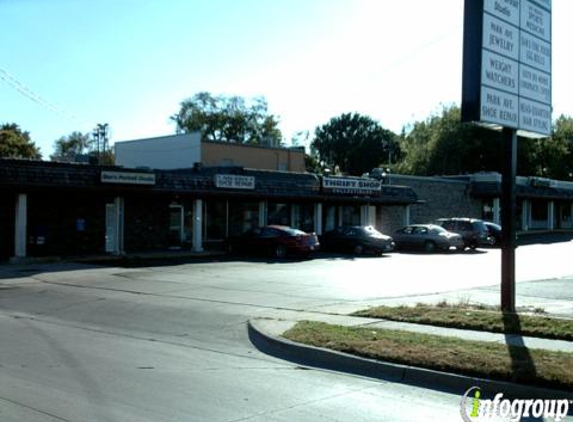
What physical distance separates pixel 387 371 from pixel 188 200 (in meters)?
26.2

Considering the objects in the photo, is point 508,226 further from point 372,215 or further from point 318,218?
point 372,215

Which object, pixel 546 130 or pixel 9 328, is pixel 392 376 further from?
pixel 546 130

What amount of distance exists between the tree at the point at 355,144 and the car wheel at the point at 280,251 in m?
69.8

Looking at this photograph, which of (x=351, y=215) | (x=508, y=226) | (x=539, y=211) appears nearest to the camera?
(x=508, y=226)

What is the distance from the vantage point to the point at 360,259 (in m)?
29.9

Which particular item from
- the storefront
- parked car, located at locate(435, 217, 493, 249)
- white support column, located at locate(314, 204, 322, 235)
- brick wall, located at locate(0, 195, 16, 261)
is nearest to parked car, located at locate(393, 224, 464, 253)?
parked car, located at locate(435, 217, 493, 249)

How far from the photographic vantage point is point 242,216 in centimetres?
3669

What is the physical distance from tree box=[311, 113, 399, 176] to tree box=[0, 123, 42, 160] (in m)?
43.2

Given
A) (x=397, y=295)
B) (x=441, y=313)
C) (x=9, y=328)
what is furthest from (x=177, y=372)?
(x=397, y=295)

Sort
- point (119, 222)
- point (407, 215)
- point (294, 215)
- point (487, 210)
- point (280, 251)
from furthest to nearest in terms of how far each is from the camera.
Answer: point (487, 210) → point (407, 215) → point (294, 215) → point (119, 222) → point (280, 251)

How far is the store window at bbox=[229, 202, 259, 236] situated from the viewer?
1431 inches

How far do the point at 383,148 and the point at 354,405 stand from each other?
95.5 metres

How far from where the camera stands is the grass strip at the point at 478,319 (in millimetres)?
10422

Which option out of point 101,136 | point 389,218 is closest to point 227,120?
point 101,136
